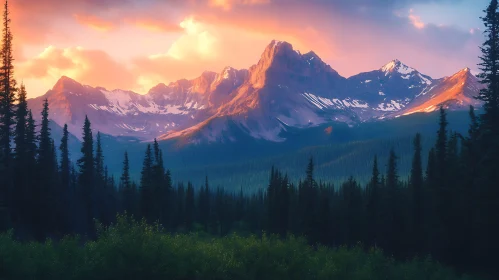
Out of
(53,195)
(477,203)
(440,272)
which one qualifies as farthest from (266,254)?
(53,195)

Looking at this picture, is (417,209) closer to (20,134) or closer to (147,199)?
(147,199)

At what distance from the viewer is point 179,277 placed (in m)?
39.4

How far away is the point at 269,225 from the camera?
4048 inches

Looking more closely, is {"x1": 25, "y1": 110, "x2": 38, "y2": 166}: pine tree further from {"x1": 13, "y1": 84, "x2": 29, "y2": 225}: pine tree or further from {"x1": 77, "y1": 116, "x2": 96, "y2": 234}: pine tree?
{"x1": 77, "y1": 116, "x2": 96, "y2": 234}: pine tree

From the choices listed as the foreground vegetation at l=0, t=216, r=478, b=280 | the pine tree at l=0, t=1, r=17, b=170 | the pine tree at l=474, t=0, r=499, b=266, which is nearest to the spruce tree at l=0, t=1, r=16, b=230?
→ the pine tree at l=0, t=1, r=17, b=170

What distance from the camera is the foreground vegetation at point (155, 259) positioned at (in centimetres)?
3703

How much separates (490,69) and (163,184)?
189 feet

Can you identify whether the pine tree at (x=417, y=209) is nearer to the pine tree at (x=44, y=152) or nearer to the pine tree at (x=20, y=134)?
the pine tree at (x=44, y=152)

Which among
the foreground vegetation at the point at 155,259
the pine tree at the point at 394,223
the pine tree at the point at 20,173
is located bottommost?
the pine tree at the point at 394,223

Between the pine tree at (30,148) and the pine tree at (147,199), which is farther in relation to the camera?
the pine tree at (147,199)

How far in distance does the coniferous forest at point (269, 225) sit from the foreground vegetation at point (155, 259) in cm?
8

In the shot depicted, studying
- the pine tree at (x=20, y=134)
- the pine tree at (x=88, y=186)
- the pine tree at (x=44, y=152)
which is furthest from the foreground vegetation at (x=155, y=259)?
the pine tree at (x=88, y=186)

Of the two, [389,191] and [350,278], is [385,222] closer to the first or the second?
[389,191]

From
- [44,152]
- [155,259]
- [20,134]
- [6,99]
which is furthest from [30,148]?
[155,259]
